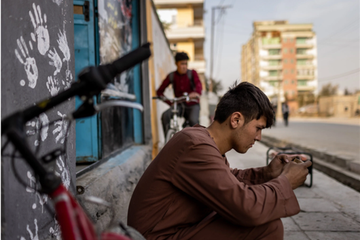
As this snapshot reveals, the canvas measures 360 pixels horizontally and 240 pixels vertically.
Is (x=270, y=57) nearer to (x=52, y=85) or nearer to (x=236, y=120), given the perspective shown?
(x=236, y=120)

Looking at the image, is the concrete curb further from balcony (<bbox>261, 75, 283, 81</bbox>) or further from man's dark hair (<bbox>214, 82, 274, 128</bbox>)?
balcony (<bbox>261, 75, 283, 81</bbox>)

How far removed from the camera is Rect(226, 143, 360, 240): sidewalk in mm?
2695

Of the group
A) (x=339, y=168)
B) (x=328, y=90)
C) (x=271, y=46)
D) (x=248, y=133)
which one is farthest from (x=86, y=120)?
(x=271, y=46)

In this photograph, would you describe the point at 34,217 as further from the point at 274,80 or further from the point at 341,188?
the point at 274,80

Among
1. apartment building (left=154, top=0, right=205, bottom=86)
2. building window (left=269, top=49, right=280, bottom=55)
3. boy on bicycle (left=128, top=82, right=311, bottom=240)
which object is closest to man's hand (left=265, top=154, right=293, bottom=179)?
boy on bicycle (left=128, top=82, right=311, bottom=240)

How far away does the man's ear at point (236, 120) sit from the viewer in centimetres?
168

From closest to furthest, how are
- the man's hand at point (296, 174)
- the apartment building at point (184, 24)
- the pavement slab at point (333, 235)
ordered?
1. the man's hand at point (296, 174)
2. the pavement slab at point (333, 235)
3. the apartment building at point (184, 24)

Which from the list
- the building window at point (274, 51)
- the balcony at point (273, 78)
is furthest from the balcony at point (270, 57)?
the balcony at point (273, 78)

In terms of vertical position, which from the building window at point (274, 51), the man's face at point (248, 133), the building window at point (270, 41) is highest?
the building window at point (270, 41)

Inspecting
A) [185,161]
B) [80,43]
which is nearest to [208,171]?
[185,161]

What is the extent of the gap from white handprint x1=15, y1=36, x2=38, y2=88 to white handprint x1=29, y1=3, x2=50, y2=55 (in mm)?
102

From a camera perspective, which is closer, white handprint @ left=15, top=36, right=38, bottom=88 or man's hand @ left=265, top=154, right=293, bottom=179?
white handprint @ left=15, top=36, right=38, bottom=88

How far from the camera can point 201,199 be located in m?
1.45

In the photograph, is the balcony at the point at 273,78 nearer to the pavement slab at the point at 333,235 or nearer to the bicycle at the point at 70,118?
the pavement slab at the point at 333,235
